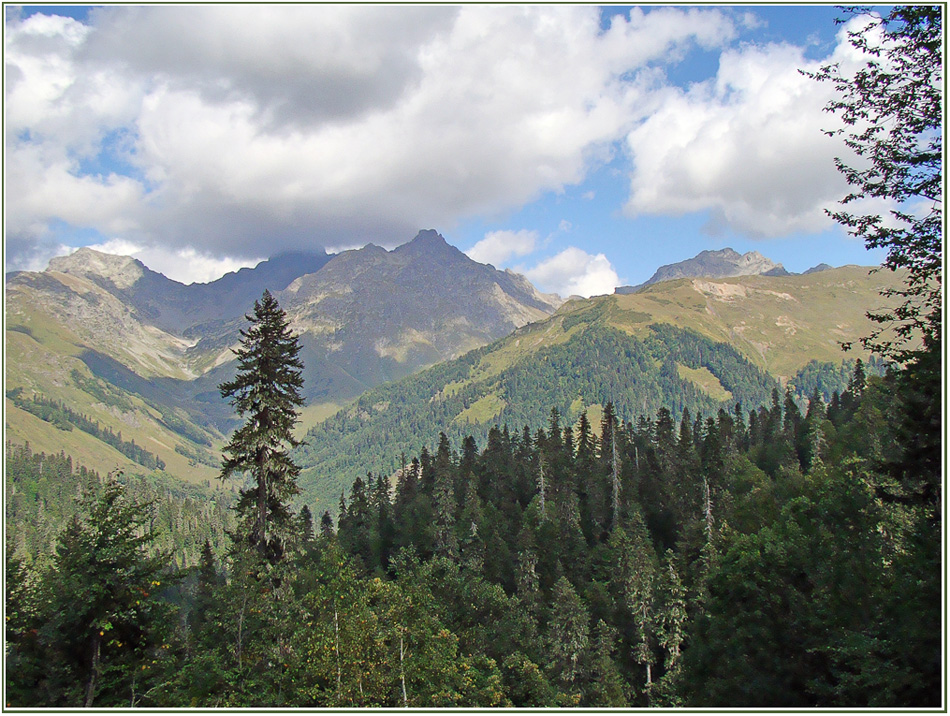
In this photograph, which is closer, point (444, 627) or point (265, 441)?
point (444, 627)

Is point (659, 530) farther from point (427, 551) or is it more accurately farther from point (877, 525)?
point (877, 525)

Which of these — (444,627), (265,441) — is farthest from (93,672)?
(444,627)

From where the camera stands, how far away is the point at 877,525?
28500 mm

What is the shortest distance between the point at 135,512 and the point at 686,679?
27.8m

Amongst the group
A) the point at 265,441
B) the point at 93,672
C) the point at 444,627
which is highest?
the point at 265,441

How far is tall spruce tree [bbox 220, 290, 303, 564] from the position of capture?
24750 mm

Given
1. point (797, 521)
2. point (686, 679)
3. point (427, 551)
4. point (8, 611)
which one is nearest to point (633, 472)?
point (427, 551)

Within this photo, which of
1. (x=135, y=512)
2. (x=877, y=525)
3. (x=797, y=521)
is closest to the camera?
(x=135, y=512)

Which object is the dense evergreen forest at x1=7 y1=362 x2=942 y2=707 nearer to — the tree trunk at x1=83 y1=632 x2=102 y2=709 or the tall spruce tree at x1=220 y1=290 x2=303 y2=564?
the tree trunk at x1=83 y1=632 x2=102 y2=709

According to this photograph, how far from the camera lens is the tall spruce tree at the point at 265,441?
2475cm

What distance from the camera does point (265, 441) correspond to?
81.1ft

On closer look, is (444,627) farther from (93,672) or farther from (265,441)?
(93,672)

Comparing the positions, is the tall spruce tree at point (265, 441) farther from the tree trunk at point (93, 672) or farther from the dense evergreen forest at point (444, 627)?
the tree trunk at point (93, 672)

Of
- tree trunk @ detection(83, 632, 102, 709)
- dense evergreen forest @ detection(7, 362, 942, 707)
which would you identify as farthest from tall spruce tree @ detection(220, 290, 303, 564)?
tree trunk @ detection(83, 632, 102, 709)
